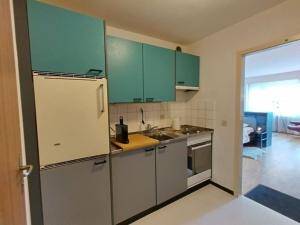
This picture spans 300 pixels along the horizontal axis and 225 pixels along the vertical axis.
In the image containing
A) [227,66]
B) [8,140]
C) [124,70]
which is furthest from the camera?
[227,66]

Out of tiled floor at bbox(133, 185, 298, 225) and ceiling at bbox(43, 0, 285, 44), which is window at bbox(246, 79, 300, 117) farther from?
tiled floor at bbox(133, 185, 298, 225)

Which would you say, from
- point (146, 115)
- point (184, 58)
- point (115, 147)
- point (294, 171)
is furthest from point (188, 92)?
point (294, 171)

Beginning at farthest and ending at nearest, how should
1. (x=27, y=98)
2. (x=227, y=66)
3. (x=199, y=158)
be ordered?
1. (x=199, y=158)
2. (x=227, y=66)
3. (x=27, y=98)

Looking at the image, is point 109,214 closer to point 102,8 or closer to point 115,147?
point 115,147

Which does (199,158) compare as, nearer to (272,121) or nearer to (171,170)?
(171,170)

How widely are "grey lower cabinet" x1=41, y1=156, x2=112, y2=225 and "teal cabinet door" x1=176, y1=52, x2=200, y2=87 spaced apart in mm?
1578

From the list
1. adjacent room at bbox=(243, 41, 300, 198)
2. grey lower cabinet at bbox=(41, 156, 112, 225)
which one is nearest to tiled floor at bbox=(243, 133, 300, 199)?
adjacent room at bbox=(243, 41, 300, 198)

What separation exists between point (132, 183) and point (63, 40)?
5.02 ft

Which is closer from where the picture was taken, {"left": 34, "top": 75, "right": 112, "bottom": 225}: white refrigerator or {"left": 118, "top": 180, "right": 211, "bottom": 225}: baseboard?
{"left": 34, "top": 75, "right": 112, "bottom": 225}: white refrigerator

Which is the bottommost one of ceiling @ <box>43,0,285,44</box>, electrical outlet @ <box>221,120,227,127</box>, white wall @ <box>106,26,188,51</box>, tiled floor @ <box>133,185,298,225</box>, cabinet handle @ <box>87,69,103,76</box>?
tiled floor @ <box>133,185,298,225</box>

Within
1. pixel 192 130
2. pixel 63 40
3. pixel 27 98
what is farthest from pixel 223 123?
pixel 27 98

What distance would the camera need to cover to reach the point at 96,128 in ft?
Result: 4.80

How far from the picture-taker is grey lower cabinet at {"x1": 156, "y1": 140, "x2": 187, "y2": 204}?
6.49 feet

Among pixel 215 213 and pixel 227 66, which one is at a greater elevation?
pixel 227 66
